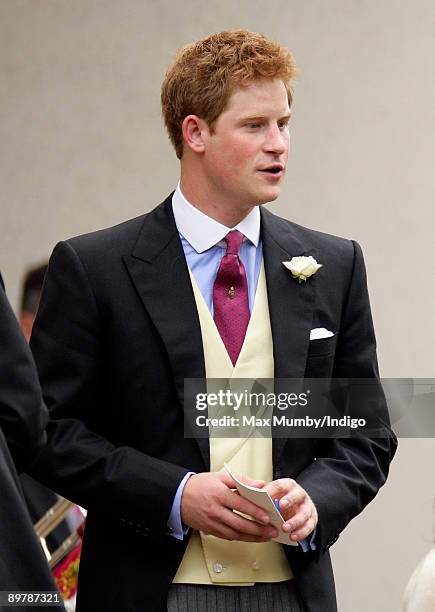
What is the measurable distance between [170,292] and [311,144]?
8.36ft

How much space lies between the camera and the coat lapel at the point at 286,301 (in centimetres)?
281

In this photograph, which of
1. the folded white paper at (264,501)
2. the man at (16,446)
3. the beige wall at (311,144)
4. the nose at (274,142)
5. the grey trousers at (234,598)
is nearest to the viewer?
the man at (16,446)

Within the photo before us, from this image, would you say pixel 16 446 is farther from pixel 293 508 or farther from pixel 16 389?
pixel 293 508

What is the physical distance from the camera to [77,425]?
9.17 feet

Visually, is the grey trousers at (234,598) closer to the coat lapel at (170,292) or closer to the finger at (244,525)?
the finger at (244,525)

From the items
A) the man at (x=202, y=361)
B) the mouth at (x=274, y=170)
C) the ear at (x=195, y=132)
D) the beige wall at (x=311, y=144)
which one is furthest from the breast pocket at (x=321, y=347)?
the beige wall at (x=311, y=144)

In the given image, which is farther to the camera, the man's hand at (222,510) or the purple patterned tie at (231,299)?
the purple patterned tie at (231,299)

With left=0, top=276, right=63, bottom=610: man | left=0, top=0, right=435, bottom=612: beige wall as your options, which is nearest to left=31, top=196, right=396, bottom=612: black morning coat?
left=0, top=276, right=63, bottom=610: man

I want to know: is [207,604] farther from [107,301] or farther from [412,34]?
[412,34]

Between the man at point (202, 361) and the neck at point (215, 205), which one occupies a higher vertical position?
the neck at point (215, 205)

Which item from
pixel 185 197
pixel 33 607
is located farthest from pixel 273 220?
pixel 33 607

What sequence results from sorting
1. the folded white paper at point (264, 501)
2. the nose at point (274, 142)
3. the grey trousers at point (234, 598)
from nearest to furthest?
the folded white paper at point (264, 501)
the grey trousers at point (234, 598)
the nose at point (274, 142)

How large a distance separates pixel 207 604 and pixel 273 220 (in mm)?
809

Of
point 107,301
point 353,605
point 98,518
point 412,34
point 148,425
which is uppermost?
point 412,34
